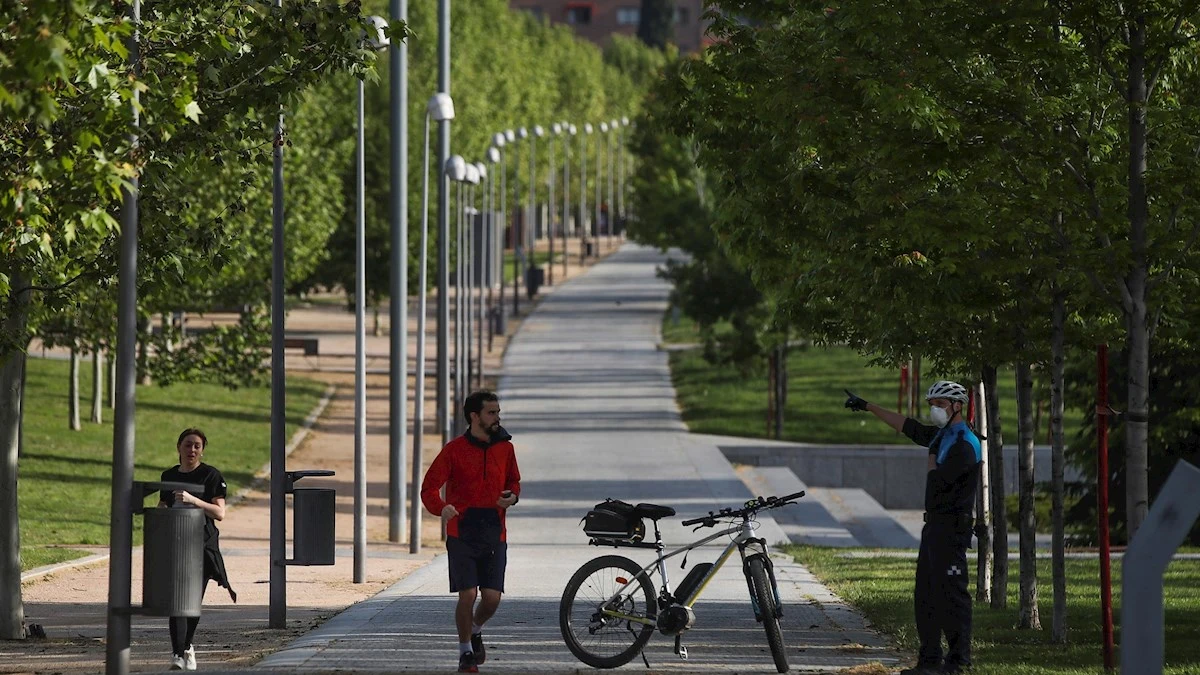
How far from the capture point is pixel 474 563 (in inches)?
428

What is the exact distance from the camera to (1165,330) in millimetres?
13312

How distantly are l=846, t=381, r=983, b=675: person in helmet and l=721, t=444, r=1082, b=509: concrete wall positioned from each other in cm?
2261

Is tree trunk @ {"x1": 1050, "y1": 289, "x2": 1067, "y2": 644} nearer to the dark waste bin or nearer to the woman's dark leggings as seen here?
the woman's dark leggings

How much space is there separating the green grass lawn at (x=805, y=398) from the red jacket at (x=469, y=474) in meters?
24.5

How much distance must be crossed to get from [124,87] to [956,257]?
18.6 feet

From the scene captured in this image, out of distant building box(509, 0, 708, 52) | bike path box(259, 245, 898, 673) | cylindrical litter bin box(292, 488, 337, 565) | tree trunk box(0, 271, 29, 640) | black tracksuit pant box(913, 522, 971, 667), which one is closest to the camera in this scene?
black tracksuit pant box(913, 522, 971, 667)

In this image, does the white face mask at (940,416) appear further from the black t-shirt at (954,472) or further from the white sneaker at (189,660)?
the white sneaker at (189,660)

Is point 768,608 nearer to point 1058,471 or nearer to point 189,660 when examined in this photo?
point 1058,471

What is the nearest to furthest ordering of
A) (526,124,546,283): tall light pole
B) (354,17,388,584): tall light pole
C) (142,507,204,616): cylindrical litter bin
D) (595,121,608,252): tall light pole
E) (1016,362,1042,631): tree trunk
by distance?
(142,507,204,616): cylindrical litter bin
(1016,362,1042,631): tree trunk
(354,17,388,584): tall light pole
(526,124,546,283): tall light pole
(595,121,608,252): tall light pole

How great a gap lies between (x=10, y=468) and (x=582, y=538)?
12011 millimetres

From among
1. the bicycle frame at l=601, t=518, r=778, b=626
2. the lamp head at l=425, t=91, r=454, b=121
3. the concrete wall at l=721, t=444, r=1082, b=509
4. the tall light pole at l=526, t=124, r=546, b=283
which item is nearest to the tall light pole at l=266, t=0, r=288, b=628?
the bicycle frame at l=601, t=518, r=778, b=626

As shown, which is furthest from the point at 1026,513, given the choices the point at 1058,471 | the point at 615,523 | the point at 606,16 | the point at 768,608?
the point at 606,16

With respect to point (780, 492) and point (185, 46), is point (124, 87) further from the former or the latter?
point (780, 492)

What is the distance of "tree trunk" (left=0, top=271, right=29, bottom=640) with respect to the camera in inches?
522
